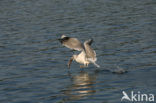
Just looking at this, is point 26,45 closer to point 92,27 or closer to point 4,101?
point 92,27

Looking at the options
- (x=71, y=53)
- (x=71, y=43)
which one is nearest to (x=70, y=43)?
(x=71, y=43)

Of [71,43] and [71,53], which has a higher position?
[71,43]

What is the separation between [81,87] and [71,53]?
175 inches

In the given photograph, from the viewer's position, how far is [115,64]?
14.2 m

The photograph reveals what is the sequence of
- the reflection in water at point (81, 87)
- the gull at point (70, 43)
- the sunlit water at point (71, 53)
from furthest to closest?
the gull at point (70, 43), the sunlit water at point (71, 53), the reflection in water at point (81, 87)

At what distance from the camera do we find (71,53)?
16312 mm

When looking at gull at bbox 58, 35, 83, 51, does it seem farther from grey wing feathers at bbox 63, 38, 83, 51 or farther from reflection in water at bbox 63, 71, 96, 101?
reflection in water at bbox 63, 71, 96, 101

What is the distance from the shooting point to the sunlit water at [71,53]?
11.5m

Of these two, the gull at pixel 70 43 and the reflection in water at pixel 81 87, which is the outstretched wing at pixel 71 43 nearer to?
the gull at pixel 70 43

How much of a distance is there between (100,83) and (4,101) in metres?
2.99

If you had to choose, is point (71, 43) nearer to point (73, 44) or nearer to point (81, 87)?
point (73, 44)

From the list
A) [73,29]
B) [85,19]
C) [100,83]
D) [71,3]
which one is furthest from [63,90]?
[71,3]

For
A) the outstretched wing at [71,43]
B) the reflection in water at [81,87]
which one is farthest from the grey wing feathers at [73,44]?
the reflection in water at [81,87]

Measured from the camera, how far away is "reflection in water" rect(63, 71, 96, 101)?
11.1 m
